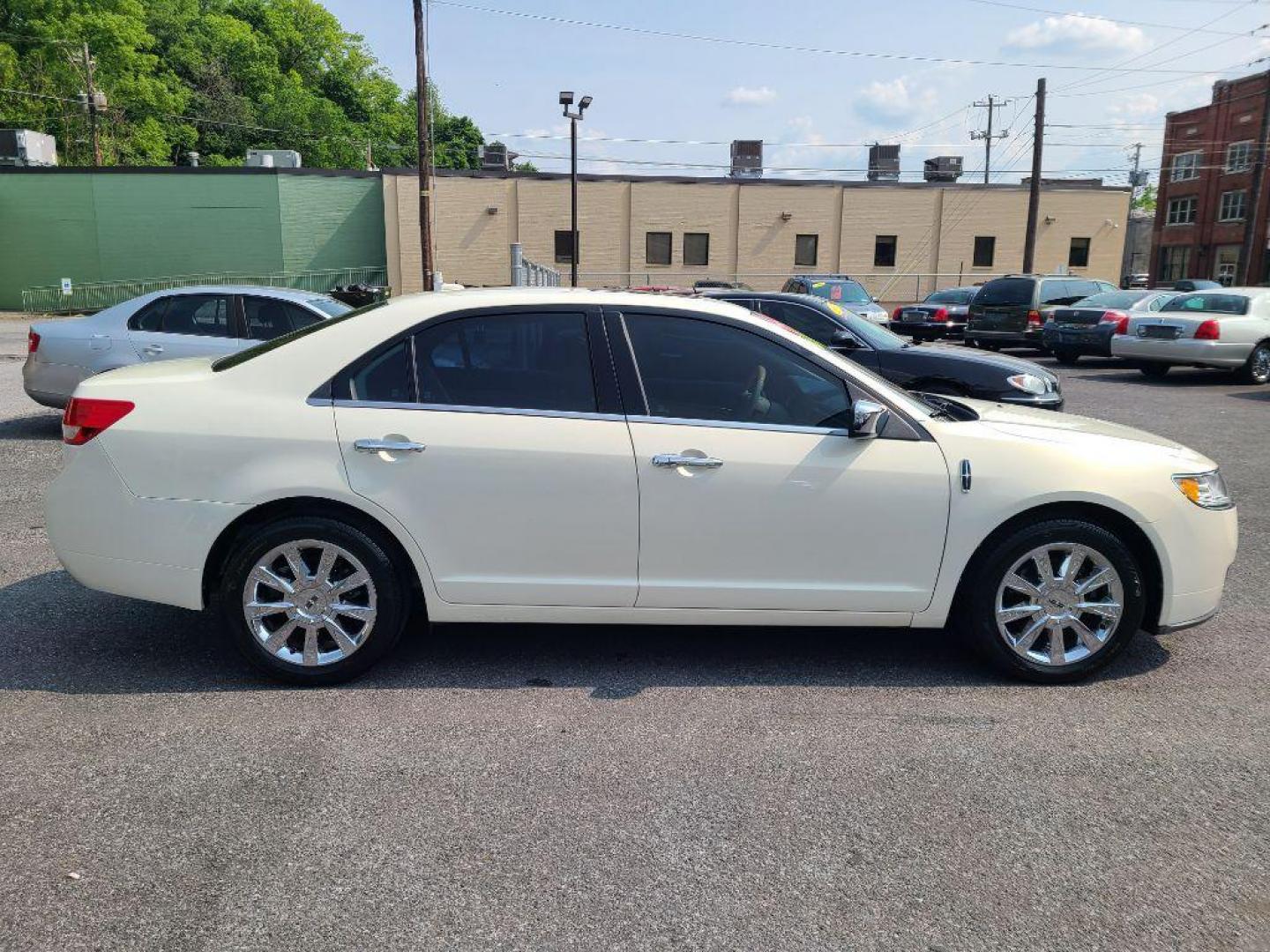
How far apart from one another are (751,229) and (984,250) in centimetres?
1104

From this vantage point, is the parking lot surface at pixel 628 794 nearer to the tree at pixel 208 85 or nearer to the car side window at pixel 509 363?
the car side window at pixel 509 363

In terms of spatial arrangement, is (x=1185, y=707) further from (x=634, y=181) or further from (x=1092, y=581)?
(x=634, y=181)

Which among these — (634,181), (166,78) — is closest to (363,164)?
(166,78)

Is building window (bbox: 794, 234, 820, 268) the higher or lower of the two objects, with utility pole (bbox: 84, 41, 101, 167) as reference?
lower

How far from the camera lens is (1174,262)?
58.2m

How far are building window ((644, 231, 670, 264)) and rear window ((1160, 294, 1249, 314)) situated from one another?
2699cm

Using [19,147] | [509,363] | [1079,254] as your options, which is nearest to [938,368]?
[509,363]

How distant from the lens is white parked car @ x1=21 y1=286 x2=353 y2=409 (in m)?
9.84

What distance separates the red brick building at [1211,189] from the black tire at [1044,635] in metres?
51.9

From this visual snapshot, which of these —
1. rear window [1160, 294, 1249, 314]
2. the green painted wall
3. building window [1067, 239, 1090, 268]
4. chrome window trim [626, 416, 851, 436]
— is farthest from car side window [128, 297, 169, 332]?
building window [1067, 239, 1090, 268]

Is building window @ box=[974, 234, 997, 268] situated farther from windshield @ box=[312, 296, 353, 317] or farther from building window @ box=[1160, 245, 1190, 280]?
windshield @ box=[312, 296, 353, 317]

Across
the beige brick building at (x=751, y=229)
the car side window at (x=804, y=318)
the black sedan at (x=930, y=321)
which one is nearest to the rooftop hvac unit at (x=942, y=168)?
the beige brick building at (x=751, y=229)

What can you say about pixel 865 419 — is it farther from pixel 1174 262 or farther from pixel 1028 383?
pixel 1174 262

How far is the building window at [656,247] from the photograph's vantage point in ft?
140
